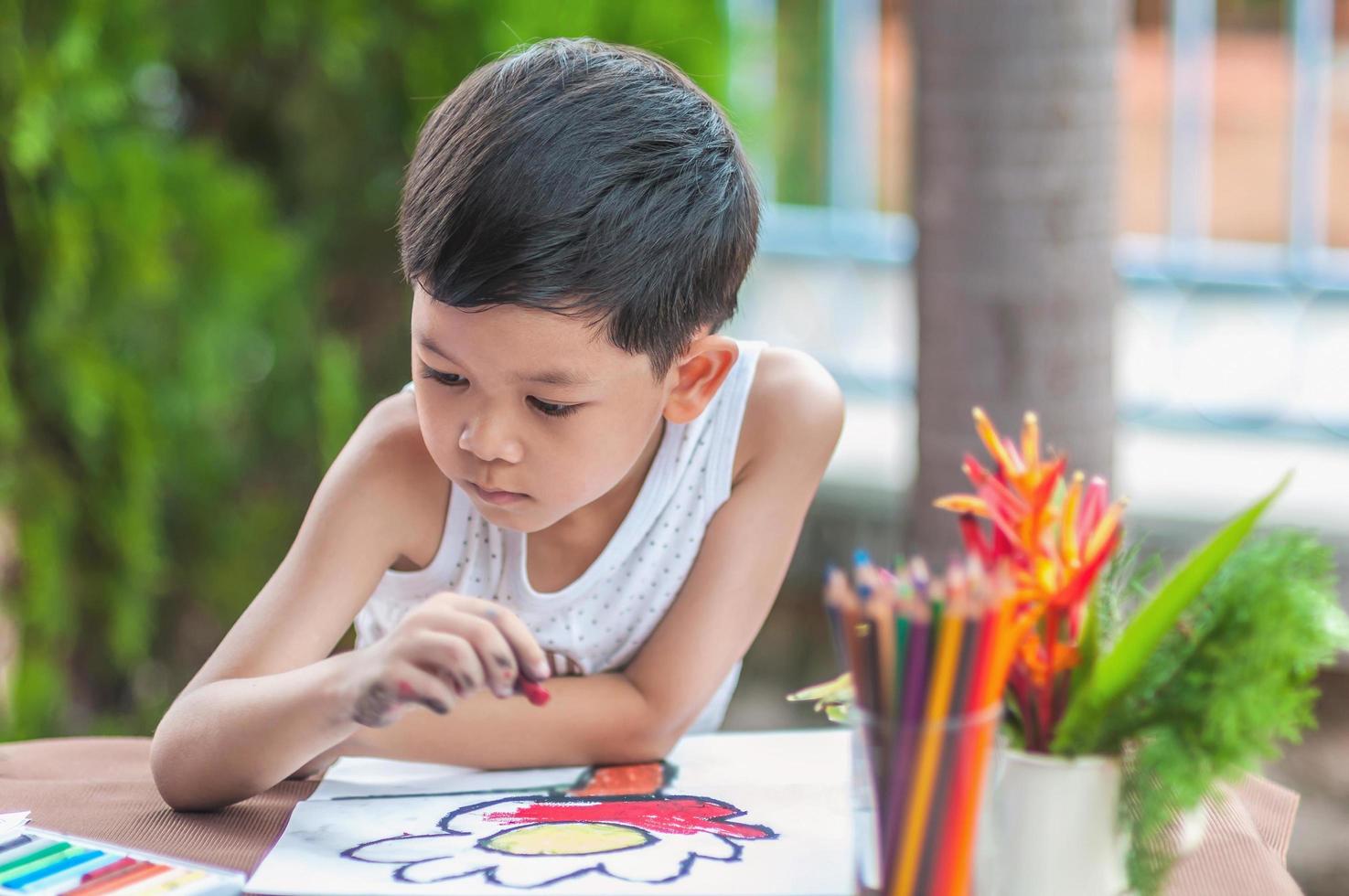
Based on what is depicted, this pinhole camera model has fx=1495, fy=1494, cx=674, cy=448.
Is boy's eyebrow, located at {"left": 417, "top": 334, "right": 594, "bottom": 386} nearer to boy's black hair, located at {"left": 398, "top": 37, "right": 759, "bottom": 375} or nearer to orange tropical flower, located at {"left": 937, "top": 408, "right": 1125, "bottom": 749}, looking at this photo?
boy's black hair, located at {"left": 398, "top": 37, "right": 759, "bottom": 375}

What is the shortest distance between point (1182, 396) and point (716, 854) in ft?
8.80

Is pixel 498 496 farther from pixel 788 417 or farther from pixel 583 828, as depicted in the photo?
pixel 788 417

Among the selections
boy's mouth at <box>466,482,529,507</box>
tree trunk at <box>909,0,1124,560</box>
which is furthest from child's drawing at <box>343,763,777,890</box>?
tree trunk at <box>909,0,1124,560</box>

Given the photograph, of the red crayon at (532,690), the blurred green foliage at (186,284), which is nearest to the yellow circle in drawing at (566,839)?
the red crayon at (532,690)

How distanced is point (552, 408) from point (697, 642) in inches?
12.3

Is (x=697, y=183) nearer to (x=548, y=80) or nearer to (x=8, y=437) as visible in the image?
(x=548, y=80)

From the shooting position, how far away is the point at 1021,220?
195cm

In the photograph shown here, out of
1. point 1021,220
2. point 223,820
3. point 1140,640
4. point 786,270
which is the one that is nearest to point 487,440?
point 223,820

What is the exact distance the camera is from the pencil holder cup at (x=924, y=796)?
2.54 ft

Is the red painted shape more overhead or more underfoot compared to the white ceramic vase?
more underfoot

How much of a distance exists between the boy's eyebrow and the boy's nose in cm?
4

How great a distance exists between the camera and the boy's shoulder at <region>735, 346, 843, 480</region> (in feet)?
4.41

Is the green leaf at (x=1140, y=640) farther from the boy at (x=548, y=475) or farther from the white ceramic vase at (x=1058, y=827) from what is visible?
the boy at (x=548, y=475)

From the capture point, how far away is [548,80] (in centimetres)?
109
